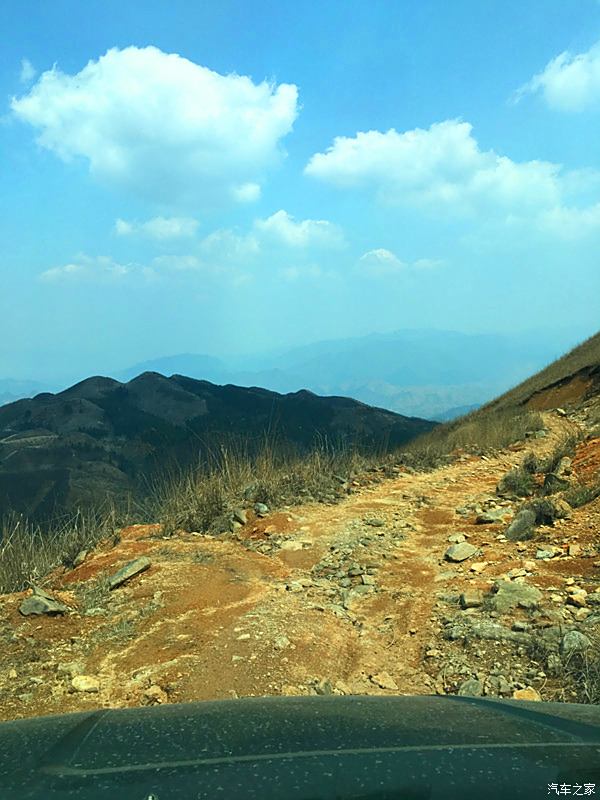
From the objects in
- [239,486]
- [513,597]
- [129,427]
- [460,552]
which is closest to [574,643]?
[513,597]

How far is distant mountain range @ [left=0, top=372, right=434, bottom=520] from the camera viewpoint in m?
26.0

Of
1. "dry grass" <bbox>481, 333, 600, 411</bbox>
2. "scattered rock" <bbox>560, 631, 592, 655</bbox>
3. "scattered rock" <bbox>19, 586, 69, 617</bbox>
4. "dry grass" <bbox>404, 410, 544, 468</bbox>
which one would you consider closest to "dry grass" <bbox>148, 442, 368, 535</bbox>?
"dry grass" <bbox>404, 410, 544, 468</bbox>

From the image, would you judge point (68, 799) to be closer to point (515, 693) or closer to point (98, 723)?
point (98, 723)

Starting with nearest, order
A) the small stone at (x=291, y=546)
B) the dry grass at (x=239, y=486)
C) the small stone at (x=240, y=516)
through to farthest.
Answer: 1. the small stone at (x=291, y=546)
2. the small stone at (x=240, y=516)
3. the dry grass at (x=239, y=486)

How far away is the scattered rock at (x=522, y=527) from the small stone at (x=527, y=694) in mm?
3316

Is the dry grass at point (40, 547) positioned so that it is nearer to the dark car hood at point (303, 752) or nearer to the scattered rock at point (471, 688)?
the scattered rock at point (471, 688)

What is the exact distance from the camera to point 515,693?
3.73 meters

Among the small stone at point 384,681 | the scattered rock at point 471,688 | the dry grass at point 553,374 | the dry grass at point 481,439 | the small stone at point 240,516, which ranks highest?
the dry grass at point 553,374

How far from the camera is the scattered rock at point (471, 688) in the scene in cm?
380

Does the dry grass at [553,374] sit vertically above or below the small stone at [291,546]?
above

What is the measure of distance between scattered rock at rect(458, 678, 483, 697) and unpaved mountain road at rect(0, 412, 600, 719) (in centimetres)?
19

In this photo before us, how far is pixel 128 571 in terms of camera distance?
5.95 meters

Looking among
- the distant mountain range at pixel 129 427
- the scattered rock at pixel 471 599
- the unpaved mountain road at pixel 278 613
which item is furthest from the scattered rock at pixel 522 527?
the distant mountain range at pixel 129 427

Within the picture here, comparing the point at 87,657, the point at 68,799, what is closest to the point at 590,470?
the point at 87,657
